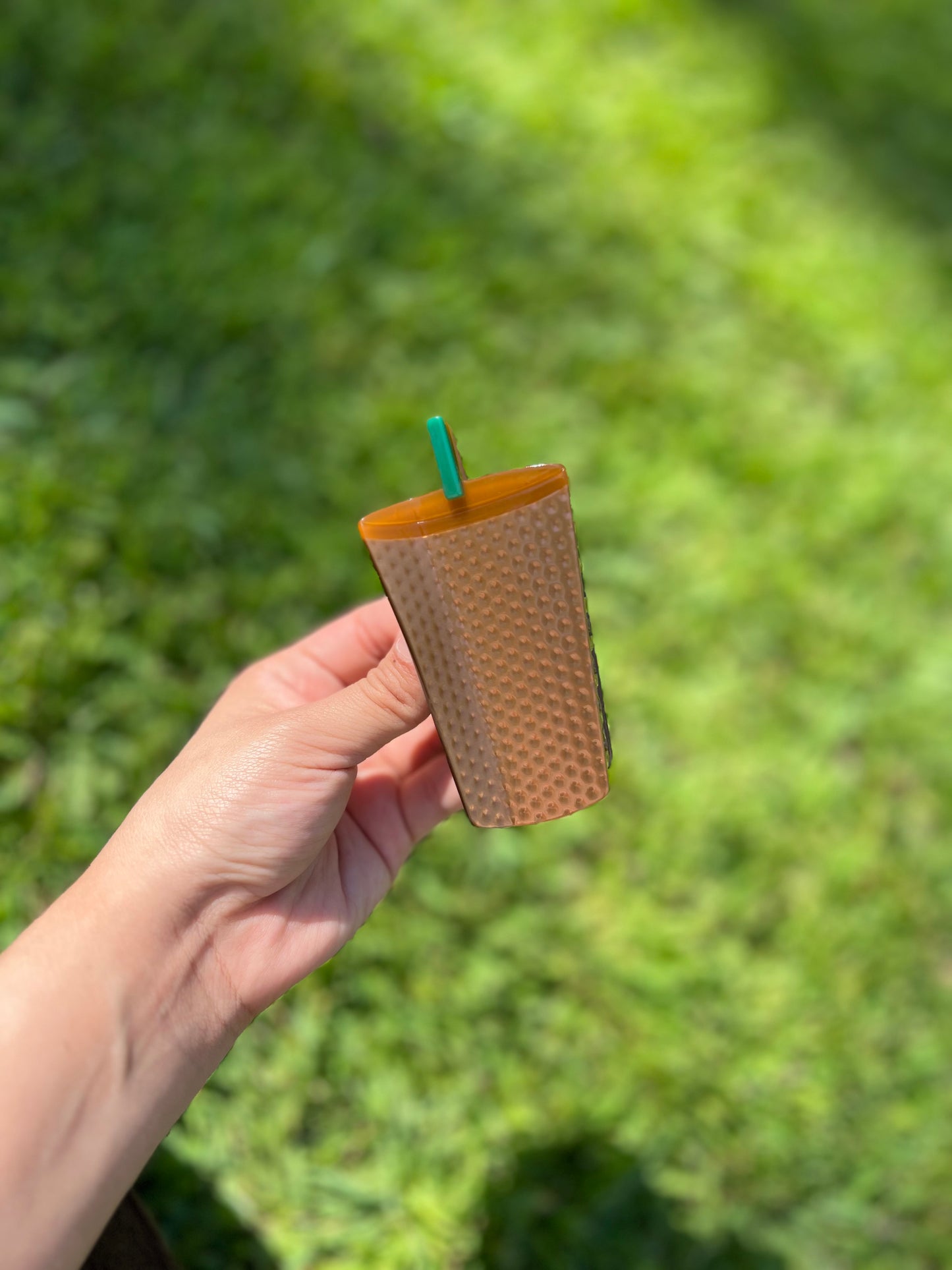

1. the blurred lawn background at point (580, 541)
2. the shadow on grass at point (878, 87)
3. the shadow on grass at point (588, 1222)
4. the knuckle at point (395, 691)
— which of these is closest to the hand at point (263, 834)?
the knuckle at point (395, 691)

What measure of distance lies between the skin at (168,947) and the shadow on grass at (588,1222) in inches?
28.2

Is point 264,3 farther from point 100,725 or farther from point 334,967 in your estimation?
point 334,967

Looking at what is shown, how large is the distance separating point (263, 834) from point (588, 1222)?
1093mm

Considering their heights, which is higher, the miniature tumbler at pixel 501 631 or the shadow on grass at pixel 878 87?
the shadow on grass at pixel 878 87

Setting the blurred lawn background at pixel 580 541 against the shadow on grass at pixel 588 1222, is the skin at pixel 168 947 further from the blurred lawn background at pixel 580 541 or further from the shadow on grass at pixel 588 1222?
the shadow on grass at pixel 588 1222

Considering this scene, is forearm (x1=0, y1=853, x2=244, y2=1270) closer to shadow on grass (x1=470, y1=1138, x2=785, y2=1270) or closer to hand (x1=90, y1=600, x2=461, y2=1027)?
hand (x1=90, y1=600, x2=461, y2=1027)

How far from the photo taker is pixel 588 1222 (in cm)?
176

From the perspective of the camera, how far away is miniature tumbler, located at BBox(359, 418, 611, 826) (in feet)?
3.95

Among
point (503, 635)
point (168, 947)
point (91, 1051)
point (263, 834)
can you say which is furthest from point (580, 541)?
point (91, 1051)

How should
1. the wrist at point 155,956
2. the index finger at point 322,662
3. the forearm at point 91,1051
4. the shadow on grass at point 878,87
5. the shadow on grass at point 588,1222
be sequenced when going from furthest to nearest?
the shadow on grass at point 878,87
the shadow on grass at point 588,1222
the index finger at point 322,662
the wrist at point 155,956
the forearm at point 91,1051

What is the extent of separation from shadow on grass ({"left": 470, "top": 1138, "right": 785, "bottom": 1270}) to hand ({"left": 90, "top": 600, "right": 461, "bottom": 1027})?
0.71 m

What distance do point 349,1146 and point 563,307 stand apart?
83.8 inches

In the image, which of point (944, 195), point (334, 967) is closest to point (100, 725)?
point (334, 967)

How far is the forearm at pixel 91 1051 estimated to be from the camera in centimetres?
106
